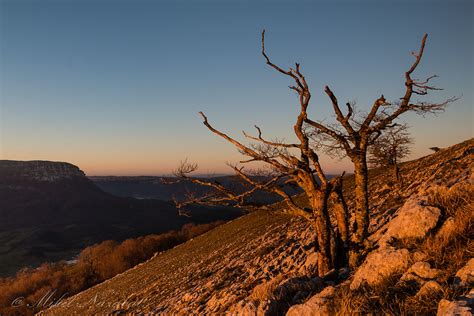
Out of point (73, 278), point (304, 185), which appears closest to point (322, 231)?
point (304, 185)

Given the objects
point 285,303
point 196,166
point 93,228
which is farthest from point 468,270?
point 93,228

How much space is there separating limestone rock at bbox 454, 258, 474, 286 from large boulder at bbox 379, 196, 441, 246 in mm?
2006

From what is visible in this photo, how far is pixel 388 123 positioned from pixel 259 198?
4630 mm

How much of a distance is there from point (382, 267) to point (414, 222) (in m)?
1.58

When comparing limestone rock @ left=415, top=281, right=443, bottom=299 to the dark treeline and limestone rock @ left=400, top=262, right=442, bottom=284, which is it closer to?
→ limestone rock @ left=400, top=262, right=442, bottom=284

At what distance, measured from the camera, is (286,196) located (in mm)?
9680

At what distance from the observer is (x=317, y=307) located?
5086 millimetres

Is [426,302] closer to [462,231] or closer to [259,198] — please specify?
[462,231]

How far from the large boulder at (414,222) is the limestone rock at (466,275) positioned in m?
2.01

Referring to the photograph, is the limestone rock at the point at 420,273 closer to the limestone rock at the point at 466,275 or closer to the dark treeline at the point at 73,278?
the limestone rock at the point at 466,275

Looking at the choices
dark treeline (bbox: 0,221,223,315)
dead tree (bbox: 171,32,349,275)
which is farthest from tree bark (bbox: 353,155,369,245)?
dark treeline (bbox: 0,221,223,315)

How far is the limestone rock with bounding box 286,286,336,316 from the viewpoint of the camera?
500 centimetres

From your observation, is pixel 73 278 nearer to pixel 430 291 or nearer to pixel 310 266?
pixel 310 266

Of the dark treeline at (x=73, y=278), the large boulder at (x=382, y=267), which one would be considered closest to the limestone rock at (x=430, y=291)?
the large boulder at (x=382, y=267)
